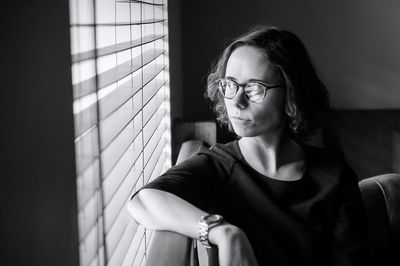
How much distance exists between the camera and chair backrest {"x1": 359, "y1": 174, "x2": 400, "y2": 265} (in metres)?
1.85

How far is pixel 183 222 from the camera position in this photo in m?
1.13

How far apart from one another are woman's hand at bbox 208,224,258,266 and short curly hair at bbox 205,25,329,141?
487 millimetres

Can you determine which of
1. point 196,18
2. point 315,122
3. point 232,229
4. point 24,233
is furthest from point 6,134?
point 196,18

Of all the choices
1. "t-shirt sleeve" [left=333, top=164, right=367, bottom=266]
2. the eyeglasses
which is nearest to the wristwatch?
the eyeglasses

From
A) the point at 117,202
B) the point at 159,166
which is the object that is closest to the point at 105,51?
the point at 117,202

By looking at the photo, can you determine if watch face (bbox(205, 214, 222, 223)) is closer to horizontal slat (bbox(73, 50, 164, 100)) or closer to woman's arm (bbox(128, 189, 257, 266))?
woman's arm (bbox(128, 189, 257, 266))

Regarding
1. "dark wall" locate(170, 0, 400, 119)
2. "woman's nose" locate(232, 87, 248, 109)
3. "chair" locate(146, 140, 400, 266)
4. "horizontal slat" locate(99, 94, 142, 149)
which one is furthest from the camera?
"dark wall" locate(170, 0, 400, 119)

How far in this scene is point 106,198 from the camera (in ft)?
3.25

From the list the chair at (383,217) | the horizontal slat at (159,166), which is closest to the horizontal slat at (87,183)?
the horizontal slat at (159,166)

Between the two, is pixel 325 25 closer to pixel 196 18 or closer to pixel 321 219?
pixel 196 18

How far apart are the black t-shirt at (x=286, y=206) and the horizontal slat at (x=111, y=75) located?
0.94ft

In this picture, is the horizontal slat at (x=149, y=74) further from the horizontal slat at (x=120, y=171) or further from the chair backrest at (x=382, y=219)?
the chair backrest at (x=382, y=219)

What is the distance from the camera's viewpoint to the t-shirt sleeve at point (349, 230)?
57.6 inches

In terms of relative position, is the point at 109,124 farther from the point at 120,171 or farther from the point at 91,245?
the point at 91,245
